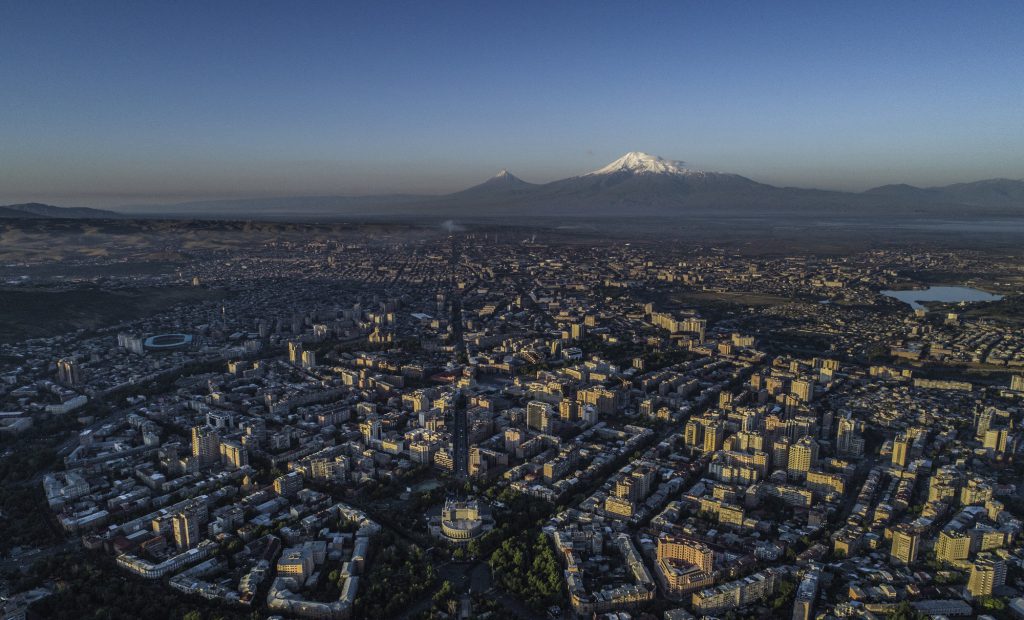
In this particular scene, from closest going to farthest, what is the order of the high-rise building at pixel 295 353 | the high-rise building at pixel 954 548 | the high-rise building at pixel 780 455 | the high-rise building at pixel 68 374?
the high-rise building at pixel 954 548 → the high-rise building at pixel 780 455 → the high-rise building at pixel 68 374 → the high-rise building at pixel 295 353

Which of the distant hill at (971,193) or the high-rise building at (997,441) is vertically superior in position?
the distant hill at (971,193)

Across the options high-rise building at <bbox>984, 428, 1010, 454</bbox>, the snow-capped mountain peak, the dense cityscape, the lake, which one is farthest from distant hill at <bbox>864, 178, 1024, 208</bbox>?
high-rise building at <bbox>984, 428, 1010, 454</bbox>

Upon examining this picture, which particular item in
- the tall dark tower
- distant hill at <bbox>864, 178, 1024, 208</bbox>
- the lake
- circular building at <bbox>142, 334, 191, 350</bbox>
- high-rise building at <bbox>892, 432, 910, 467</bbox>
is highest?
distant hill at <bbox>864, 178, 1024, 208</bbox>

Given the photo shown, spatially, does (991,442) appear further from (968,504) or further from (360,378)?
(360,378)

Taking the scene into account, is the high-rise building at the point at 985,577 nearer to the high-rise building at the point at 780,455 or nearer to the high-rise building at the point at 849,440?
the high-rise building at the point at 780,455

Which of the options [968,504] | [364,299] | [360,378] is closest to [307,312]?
[364,299]

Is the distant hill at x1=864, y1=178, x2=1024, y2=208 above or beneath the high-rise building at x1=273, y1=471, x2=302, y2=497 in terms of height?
above

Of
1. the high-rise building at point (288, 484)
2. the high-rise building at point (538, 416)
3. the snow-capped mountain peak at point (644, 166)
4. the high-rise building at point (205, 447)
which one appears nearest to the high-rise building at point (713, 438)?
the high-rise building at point (538, 416)

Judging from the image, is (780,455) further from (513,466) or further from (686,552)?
(513,466)

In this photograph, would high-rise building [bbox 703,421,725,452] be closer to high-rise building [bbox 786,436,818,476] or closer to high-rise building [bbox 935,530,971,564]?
high-rise building [bbox 786,436,818,476]
